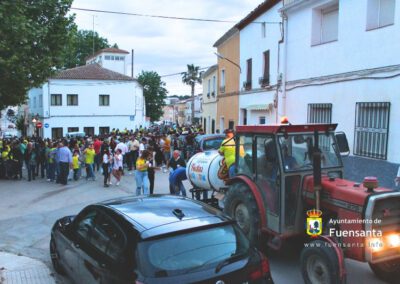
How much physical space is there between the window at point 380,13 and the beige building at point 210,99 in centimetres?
1728

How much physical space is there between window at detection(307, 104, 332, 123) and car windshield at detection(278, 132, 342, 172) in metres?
6.10

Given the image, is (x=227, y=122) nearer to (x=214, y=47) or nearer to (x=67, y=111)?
(x=214, y=47)

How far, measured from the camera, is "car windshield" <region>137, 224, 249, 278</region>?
366 cm

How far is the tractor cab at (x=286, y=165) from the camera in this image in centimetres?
569

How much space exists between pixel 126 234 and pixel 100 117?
37208 millimetres

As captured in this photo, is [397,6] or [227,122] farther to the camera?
[227,122]

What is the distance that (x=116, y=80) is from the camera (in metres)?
40.0

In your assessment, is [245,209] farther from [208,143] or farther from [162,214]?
[208,143]

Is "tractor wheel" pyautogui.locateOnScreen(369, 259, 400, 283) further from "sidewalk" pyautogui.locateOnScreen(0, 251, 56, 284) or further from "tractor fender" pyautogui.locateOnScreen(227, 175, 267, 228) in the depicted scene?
"sidewalk" pyautogui.locateOnScreen(0, 251, 56, 284)

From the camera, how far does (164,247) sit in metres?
3.81

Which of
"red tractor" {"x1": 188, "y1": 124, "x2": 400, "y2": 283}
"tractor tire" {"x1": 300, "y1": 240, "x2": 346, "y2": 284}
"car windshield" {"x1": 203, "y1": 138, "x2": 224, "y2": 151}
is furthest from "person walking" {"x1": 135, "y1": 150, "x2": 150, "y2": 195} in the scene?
"tractor tire" {"x1": 300, "y1": 240, "x2": 346, "y2": 284}

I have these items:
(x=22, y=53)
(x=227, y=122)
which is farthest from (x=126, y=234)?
(x=227, y=122)

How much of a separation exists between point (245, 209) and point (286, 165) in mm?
1231

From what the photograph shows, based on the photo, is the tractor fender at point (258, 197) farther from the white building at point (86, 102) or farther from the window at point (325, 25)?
the white building at point (86, 102)
